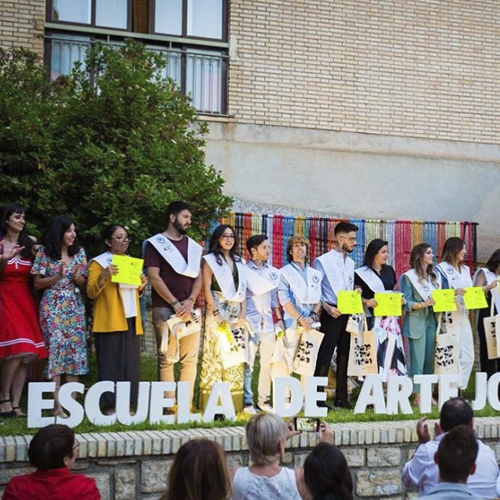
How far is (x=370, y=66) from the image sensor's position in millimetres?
16359

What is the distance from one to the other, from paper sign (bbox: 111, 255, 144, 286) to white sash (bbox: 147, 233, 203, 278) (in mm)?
295

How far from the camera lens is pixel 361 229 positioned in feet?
49.4

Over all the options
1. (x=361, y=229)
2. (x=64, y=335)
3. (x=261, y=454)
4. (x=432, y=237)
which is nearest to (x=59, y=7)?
(x=361, y=229)

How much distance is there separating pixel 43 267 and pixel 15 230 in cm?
41

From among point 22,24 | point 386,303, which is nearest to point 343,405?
point 386,303

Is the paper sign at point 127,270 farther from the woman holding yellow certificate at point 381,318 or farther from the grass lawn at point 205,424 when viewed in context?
the woman holding yellow certificate at point 381,318

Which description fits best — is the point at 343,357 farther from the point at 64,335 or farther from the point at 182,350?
the point at 64,335

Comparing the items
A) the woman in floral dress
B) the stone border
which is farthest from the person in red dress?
the stone border

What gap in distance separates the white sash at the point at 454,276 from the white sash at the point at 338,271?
1140 mm

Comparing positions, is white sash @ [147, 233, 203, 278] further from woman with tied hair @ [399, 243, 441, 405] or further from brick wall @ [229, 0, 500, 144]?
brick wall @ [229, 0, 500, 144]

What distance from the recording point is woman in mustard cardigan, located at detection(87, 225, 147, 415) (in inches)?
332

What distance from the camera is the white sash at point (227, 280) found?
8773 millimetres

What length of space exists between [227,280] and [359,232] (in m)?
6.57

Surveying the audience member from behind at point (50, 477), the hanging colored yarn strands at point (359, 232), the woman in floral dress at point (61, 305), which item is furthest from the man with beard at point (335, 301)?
the audience member from behind at point (50, 477)
